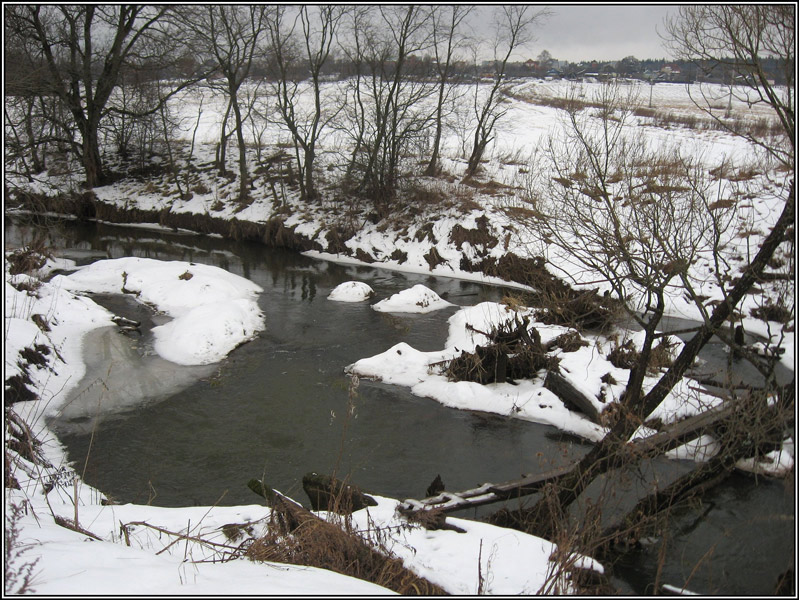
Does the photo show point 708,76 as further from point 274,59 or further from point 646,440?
point 274,59

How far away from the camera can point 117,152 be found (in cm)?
2995

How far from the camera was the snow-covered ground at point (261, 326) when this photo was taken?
3.70 meters

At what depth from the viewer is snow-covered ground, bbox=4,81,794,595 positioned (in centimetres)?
370

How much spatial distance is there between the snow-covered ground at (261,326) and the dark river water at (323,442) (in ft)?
1.62

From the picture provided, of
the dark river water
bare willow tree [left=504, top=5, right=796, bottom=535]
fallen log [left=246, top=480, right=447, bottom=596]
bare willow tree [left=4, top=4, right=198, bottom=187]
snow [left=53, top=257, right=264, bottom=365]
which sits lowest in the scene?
the dark river water

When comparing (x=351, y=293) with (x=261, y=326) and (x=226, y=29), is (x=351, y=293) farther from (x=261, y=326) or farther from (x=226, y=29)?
(x=226, y=29)

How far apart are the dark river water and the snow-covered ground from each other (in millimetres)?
495

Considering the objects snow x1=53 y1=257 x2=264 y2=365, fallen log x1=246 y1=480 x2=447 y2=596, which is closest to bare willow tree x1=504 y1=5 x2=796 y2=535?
fallen log x1=246 y1=480 x2=447 y2=596

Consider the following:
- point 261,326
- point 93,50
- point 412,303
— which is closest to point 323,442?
point 261,326

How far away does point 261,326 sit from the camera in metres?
13.4

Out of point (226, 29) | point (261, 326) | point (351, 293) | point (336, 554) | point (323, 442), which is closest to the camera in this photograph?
point (336, 554)

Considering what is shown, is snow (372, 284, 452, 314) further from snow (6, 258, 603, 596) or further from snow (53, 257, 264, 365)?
snow (6, 258, 603, 596)

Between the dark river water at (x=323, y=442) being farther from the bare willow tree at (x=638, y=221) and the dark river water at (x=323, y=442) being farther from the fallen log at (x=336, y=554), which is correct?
the bare willow tree at (x=638, y=221)

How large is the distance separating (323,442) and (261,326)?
5716mm
